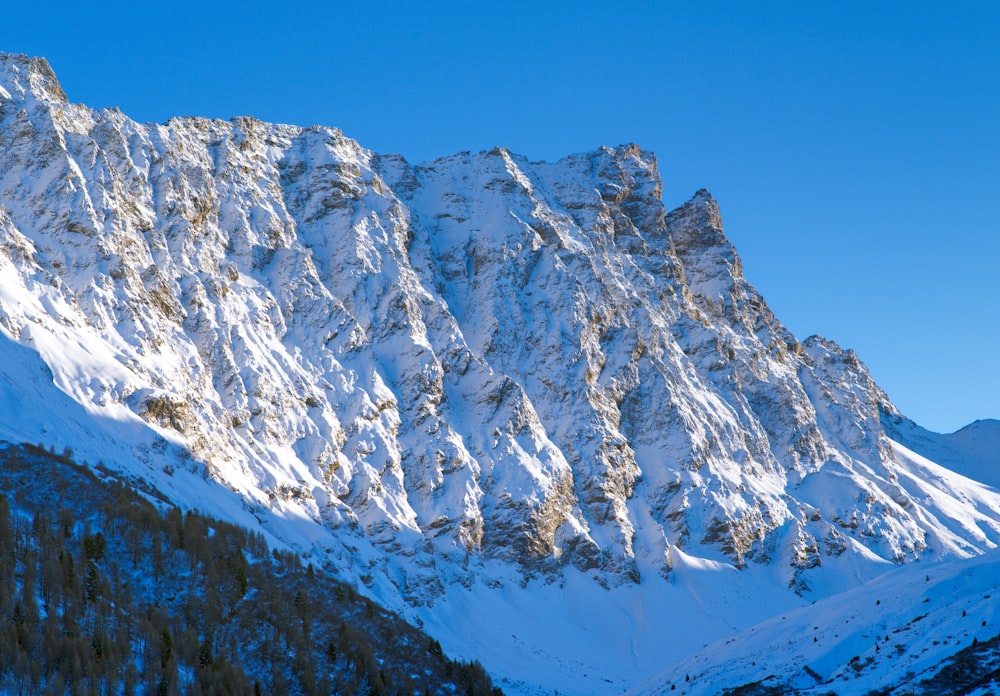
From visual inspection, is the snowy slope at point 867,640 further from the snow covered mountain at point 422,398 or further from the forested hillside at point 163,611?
the snow covered mountain at point 422,398

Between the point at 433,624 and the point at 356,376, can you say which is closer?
the point at 433,624

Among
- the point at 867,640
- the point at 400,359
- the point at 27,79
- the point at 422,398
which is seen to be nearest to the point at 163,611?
the point at 867,640

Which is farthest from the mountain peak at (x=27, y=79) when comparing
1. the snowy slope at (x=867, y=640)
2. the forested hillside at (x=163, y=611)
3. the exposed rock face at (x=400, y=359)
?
the snowy slope at (x=867, y=640)

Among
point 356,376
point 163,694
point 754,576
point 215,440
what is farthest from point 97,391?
point 754,576

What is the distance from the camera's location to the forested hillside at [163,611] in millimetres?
71250

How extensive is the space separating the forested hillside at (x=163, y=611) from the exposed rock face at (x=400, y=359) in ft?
83.7

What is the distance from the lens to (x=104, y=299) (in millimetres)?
129625

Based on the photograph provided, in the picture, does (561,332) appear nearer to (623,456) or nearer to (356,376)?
(623,456)

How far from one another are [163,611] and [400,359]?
78667 mm

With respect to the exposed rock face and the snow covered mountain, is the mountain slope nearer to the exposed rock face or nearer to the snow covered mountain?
the snow covered mountain

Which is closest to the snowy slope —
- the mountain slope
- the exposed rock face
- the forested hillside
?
the mountain slope

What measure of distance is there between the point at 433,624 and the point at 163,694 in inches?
2189

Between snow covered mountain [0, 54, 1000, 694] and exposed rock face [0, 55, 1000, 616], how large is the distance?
1.33 feet

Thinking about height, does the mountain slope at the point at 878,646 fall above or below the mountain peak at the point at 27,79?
below
